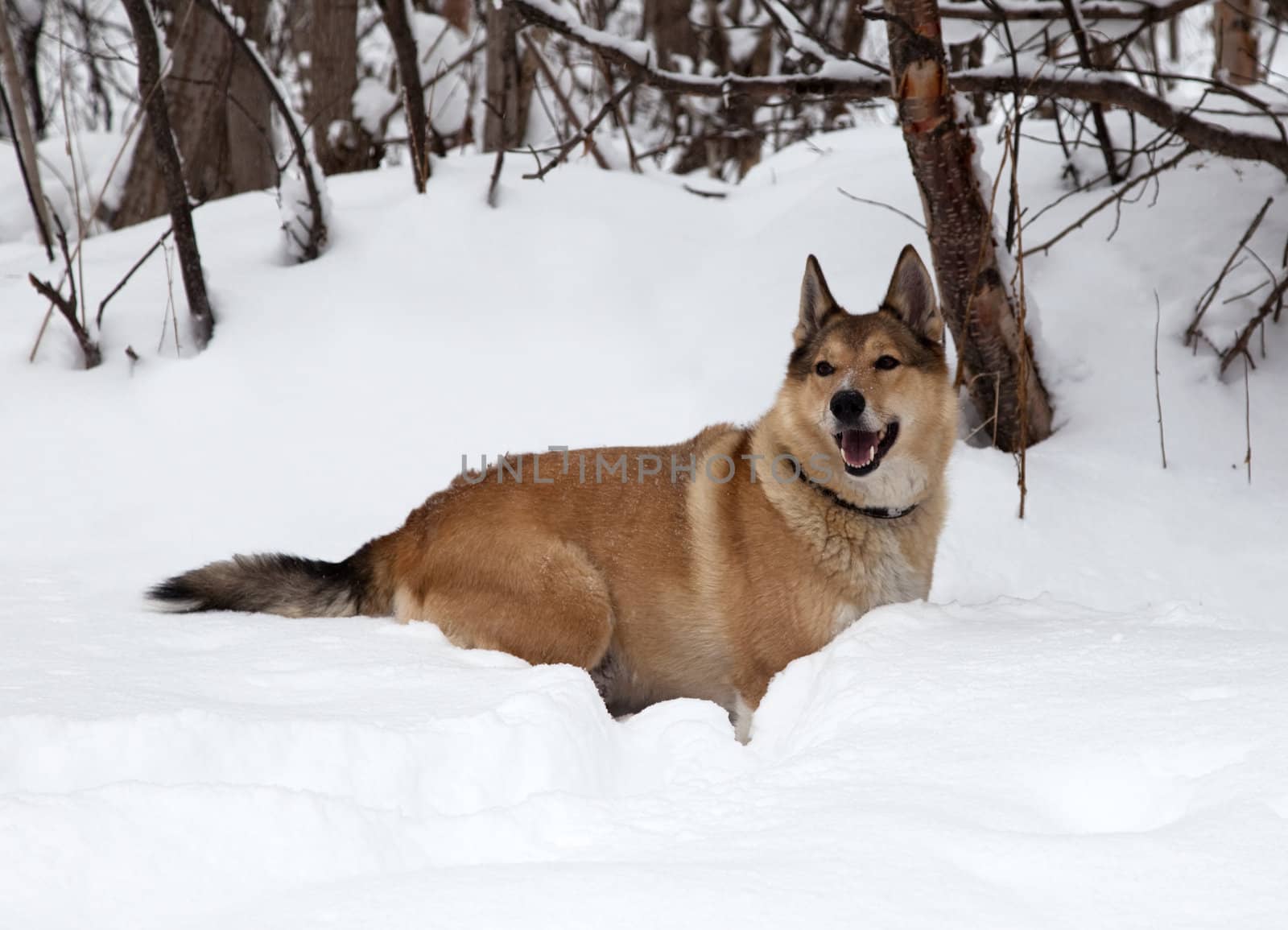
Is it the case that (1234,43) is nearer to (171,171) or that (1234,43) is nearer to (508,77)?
(508,77)

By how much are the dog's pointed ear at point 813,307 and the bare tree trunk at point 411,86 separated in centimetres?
327

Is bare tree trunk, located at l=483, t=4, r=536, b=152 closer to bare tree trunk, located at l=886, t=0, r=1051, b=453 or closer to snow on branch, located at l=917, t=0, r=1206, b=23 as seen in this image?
snow on branch, located at l=917, t=0, r=1206, b=23

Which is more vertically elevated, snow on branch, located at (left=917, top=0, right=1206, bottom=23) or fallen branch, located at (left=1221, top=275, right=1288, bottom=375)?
snow on branch, located at (left=917, top=0, right=1206, bottom=23)

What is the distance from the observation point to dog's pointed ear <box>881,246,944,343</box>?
3861 mm

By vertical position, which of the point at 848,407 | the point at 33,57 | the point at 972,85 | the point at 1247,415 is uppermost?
the point at 33,57

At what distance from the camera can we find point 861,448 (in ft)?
11.6

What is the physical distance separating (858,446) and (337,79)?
5972 millimetres

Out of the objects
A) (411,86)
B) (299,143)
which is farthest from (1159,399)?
(411,86)

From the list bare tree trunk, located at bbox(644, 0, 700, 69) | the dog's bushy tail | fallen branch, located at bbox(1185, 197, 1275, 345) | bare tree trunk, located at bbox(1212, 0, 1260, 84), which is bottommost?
the dog's bushy tail

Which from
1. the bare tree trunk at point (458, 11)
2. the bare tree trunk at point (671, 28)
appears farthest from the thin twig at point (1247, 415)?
the bare tree trunk at point (458, 11)

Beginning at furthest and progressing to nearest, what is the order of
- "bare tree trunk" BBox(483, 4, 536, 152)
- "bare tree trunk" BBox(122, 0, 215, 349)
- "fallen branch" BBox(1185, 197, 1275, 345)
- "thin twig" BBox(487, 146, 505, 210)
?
"bare tree trunk" BBox(483, 4, 536, 152)
"thin twig" BBox(487, 146, 505, 210)
"bare tree trunk" BBox(122, 0, 215, 349)
"fallen branch" BBox(1185, 197, 1275, 345)

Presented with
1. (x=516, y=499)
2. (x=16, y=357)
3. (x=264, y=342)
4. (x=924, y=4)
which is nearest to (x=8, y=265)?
(x=16, y=357)

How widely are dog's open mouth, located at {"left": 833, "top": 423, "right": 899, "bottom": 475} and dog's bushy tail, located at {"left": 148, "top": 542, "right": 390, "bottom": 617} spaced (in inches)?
68.2

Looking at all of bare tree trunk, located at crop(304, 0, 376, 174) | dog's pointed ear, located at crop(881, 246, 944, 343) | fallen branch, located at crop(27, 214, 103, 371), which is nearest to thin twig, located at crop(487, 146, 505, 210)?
bare tree trunk, located at crop(304, 0, 376, 174)
